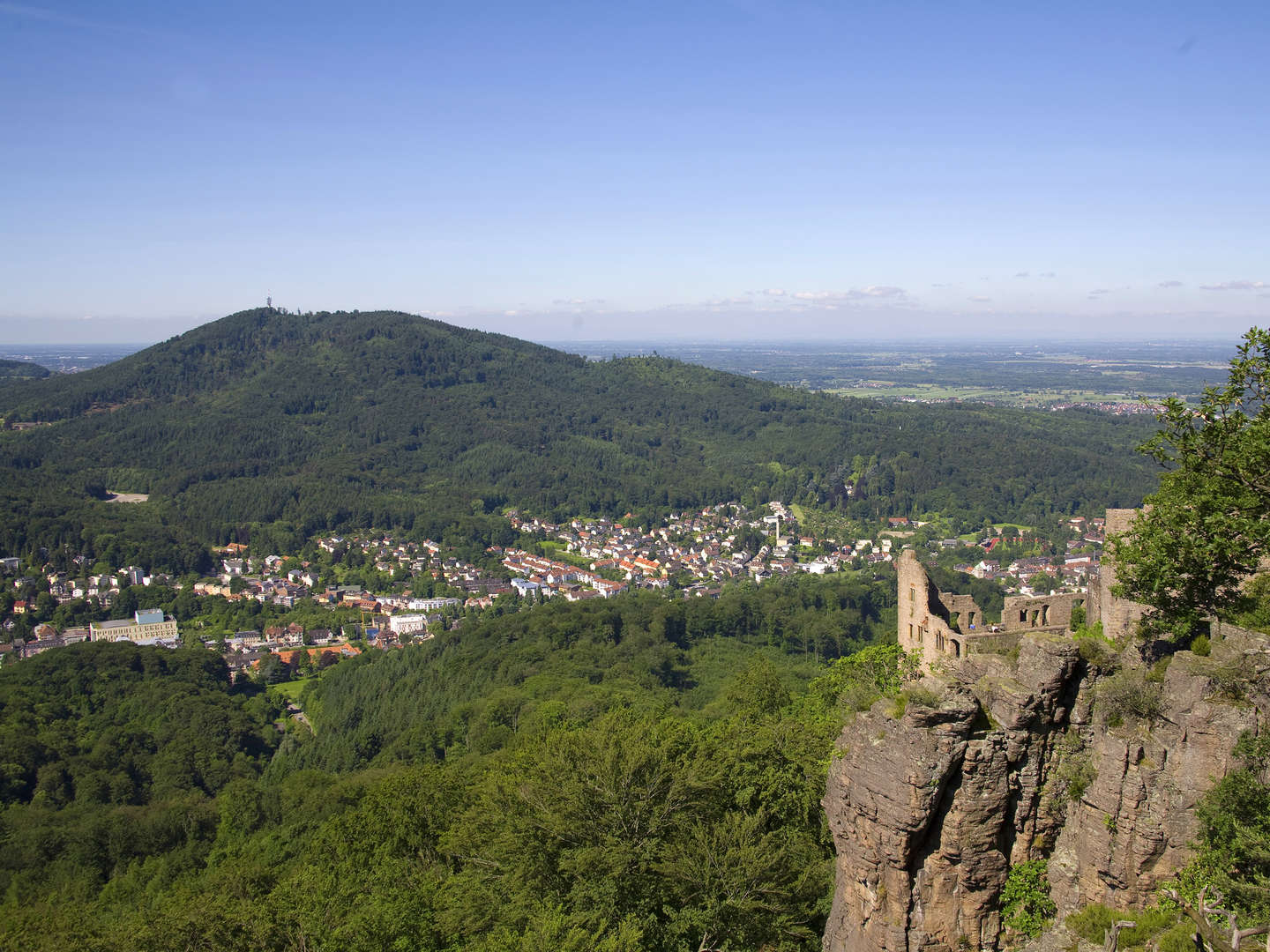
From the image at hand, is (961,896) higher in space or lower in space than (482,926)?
higher

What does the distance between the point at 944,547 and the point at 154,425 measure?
152m

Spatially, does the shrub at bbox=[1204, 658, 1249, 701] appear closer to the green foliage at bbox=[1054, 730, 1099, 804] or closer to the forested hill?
the green foliage at bbox=[1054, 730, 1099, 804]

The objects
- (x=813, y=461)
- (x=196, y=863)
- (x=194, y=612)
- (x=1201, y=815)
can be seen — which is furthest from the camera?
(x=813, y=461)

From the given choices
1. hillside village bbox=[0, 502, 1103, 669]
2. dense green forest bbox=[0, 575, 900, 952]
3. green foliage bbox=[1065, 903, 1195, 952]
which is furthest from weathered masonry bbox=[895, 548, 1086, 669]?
hillside village bbox=[0, 502, 1103, 669]

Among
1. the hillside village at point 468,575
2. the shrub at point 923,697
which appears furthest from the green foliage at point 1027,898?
the hillside village at point 468,575

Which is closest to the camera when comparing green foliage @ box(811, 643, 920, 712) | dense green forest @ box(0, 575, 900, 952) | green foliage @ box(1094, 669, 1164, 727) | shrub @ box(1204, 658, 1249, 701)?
shrub @ box(1204, 658, 1249, 701)

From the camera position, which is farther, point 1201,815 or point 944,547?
point 944,547

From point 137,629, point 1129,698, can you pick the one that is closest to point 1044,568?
point 137,629

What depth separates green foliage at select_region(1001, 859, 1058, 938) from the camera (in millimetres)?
12633

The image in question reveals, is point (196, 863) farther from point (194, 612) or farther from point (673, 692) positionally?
point (194, 612)

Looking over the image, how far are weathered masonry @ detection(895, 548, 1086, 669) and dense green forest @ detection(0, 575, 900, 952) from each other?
4.26ft

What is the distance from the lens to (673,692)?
5666 cm

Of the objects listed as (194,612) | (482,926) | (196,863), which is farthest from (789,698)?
(194,612)

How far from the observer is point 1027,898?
12750 mm
